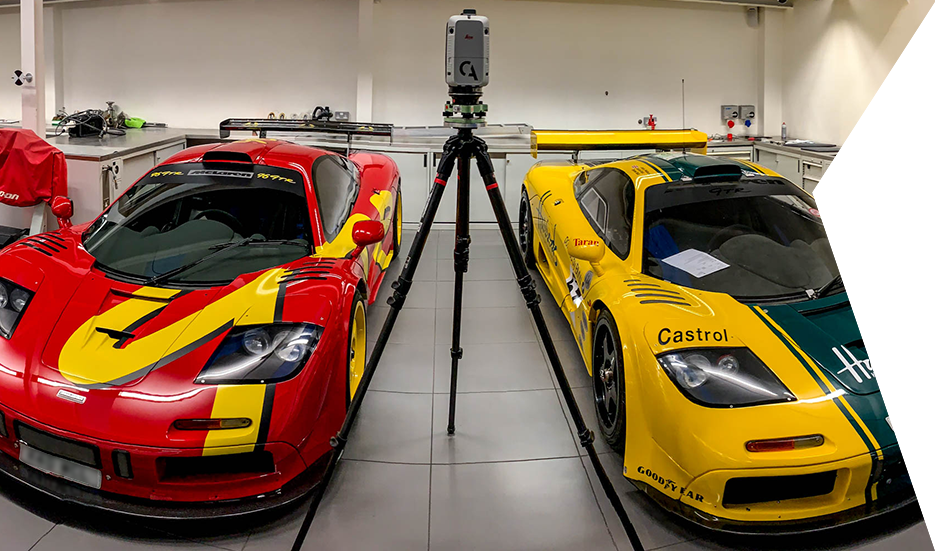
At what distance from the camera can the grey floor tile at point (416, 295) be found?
13.1ft

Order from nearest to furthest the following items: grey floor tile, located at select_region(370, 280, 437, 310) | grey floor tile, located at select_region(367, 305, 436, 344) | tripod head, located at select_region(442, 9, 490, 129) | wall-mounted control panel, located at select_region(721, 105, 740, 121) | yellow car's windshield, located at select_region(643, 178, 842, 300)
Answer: tripod head, located at select_region(442, 9, 490, 129) < yellow car's windshield, located at select_region(643, 178, 842, 300) < grey floor tile, located at select_region(367, 305, 436, 344) < grey floor tile, located at select_region(370, 280, 437, 310) < wall-mounted control panel, located at select_region(721, 105, 740, 121)

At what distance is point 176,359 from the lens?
2.07 m

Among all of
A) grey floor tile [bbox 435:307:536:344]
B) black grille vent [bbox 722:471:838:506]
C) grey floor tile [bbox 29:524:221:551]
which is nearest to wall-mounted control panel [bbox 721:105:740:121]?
grey floor tile [bbox 435:307:536:344]

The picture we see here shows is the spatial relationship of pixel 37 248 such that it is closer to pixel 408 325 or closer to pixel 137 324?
pixel 137 324

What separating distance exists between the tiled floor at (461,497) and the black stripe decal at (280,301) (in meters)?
0.59

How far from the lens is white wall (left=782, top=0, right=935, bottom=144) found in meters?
5.42

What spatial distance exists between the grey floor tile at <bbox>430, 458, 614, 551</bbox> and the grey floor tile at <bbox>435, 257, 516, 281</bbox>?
89.2 inches

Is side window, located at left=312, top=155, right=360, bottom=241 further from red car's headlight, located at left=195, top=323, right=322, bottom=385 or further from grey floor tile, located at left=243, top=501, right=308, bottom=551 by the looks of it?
grey floor tile, located at left=243, top=501, right=308, bottom=551

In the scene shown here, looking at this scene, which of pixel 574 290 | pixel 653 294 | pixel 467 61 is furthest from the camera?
pixel 574 290

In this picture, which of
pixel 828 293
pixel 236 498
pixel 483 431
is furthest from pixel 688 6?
pixel 236 498

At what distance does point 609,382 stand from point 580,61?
5010 mm

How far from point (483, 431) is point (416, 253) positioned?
1.00m

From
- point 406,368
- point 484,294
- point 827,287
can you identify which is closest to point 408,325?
point 406,368

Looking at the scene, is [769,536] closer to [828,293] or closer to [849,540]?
[849,540]
